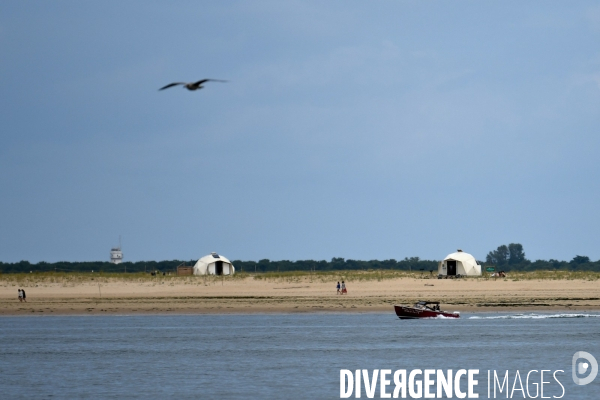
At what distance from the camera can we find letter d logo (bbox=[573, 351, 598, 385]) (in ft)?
117

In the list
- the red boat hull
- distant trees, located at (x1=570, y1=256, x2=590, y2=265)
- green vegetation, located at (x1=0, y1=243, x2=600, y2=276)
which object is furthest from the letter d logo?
distant trees, located at (x1=570, y1=256, x2=590, y2=265)

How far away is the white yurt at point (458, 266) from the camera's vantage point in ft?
294

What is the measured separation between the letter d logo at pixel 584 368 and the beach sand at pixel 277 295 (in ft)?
71.7

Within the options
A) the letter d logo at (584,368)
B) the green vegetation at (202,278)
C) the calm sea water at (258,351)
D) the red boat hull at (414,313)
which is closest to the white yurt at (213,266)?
the green vegetation at (202,278)

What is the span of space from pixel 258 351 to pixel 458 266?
160ft

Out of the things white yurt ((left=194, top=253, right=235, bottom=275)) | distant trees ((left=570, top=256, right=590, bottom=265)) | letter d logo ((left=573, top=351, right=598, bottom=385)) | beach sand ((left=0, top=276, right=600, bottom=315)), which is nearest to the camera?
letter d logo ((left=573, top=351, right=598, bottom=385))

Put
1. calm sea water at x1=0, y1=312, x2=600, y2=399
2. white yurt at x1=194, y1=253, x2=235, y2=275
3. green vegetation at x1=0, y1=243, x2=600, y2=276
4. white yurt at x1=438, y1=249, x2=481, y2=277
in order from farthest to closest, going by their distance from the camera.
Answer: green vegetation at x1=0, y1=243, x2=600, y2=276 → white yurt at x1=194, y1=253, x2=235, y2=275 → white yurt at x1=438, y1=249, x2=481, y2=277 → calm sea water at x1=0, y1=312, x2=600, y2=399

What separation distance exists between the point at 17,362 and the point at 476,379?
2079 centimetres

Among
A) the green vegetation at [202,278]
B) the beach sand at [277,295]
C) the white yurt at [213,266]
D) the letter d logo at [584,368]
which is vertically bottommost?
the letter d logo at [584,368]

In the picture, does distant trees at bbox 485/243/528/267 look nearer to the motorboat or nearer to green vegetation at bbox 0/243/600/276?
green vegetation at bbox 0/243/600/276

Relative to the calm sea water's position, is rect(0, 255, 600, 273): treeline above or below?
above

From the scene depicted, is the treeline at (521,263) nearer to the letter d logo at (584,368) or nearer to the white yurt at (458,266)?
the white yurt at (458,266)

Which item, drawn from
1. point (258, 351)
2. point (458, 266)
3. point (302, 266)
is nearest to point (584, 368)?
point (258, 351)

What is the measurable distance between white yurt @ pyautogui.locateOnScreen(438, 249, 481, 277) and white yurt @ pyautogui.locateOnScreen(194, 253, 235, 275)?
2306 cm
